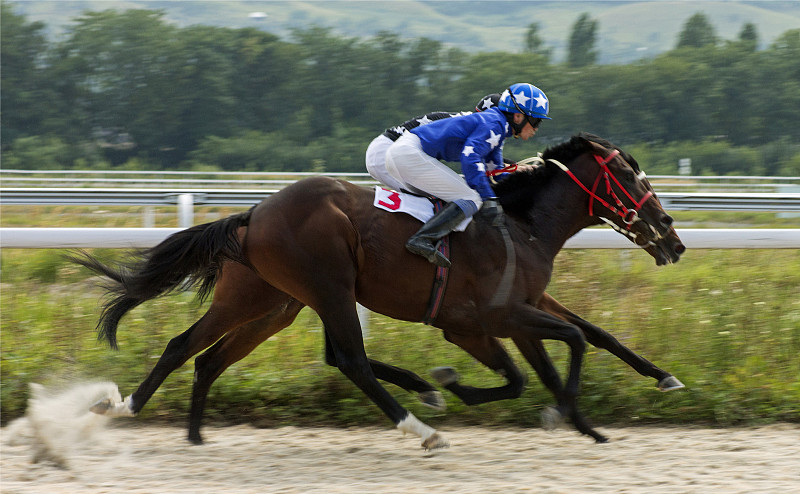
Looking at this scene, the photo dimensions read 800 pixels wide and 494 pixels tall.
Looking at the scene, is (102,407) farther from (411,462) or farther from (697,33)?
(697,33)

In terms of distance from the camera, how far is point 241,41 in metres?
25.8

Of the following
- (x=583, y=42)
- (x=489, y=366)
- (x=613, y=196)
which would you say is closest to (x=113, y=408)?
(x=489, y=366)

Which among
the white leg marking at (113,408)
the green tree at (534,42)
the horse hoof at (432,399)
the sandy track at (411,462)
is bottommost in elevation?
the sandy track at (411,462)

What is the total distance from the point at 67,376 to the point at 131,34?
23173 mm

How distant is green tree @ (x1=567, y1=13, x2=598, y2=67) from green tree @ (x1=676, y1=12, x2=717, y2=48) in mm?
3106

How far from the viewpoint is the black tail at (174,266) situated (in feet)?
14.3

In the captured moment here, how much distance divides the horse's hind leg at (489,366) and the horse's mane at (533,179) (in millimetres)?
792

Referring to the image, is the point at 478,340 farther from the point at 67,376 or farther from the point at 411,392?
the point at 67,376

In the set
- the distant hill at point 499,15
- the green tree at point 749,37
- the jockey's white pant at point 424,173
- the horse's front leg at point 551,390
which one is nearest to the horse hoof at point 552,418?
the horse's front leg at point 551,390

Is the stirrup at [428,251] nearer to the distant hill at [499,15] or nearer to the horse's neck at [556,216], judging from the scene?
the horse's neck at [556,216]

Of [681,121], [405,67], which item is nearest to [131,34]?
[405,67]

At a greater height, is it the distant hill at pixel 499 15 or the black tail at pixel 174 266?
the distant hill at pixel 499 15

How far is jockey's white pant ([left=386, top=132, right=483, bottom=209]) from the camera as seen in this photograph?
174 inches

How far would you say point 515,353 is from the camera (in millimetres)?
5551
